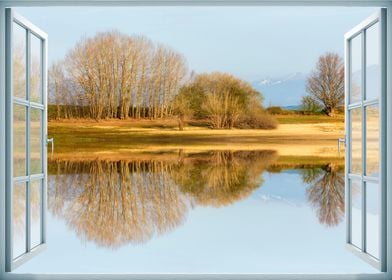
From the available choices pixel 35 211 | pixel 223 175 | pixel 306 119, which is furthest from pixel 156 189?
pixel 35 211

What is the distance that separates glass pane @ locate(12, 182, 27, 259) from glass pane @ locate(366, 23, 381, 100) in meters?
1.73

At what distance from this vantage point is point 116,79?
399 inches

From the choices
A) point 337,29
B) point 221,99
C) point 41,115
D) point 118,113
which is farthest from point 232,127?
point 41,115

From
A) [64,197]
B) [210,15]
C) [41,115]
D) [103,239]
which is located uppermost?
[210,15]

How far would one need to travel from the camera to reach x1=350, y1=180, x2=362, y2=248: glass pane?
261cm

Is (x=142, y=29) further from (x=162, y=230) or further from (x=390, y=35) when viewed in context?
(x=390, y=35)

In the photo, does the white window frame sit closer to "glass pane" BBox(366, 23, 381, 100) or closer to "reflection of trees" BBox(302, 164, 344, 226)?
"glass pane" BBox(366, 23, 381, 100)

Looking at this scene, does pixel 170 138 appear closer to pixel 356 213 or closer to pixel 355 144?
pixel 355 144

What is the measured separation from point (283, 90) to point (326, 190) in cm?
264

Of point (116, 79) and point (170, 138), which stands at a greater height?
point (116, 79)

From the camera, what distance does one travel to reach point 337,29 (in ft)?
39.0

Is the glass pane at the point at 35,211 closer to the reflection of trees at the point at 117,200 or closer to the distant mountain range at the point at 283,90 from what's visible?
the distant mountain range at the point at 283,90

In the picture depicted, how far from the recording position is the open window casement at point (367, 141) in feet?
7.55

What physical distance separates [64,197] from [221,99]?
3.96 m
